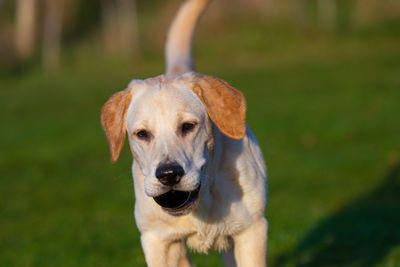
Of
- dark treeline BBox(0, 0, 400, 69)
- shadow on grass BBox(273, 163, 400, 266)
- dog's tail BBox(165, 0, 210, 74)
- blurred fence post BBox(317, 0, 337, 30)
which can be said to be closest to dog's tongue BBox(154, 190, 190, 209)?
dog's tail BBox(165, 0, 210, 74)

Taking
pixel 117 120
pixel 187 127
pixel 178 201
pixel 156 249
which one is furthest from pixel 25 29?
pixel 178 201

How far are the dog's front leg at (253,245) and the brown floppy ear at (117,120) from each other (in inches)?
37.5

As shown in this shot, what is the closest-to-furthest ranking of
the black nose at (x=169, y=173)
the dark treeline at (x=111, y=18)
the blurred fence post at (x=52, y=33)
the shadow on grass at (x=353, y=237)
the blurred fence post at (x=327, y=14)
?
the black nose at (x=169, y=173), the shadow on grass at (x=353, y=237), the blurred fence post at (x=327, y=14), the dark treeline at (x=111, y=18), the blurred fence post at (x=52, y=33)

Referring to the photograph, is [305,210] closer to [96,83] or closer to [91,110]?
[91,110]

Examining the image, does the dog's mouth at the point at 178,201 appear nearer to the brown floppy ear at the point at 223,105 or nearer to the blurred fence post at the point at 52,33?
the brown floppy ear at the point at 223,105

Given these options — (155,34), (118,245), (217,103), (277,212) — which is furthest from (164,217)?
(155,34)

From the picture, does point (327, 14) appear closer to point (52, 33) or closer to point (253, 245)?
point (52, 33)

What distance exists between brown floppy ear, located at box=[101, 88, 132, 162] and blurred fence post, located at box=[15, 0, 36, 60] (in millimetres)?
31230

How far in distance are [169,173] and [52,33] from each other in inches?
1304

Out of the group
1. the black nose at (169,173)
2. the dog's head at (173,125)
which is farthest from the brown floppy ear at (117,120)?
the black nose at (169,173)

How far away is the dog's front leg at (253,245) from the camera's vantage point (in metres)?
3.86

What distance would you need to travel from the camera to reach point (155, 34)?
35.9 m

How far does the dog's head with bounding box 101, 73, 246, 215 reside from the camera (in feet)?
10.8

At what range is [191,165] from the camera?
3.38 metres
